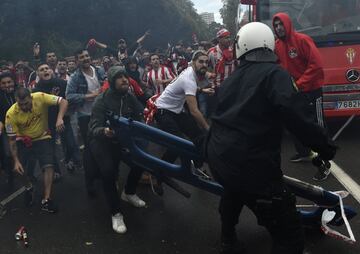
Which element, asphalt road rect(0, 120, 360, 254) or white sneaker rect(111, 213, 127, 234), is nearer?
asphalt road rect(0, 120, 360, 254)

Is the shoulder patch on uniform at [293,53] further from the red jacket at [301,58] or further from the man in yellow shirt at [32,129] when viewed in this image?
the man in yellow shirt at [32,129]

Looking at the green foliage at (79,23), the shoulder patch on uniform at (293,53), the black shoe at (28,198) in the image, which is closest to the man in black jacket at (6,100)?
the black shoe at (28,198)

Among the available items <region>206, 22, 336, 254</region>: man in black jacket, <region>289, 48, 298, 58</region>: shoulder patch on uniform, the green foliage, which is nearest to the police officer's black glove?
<region>206, 22, 336, 254</region>: man in black jacket

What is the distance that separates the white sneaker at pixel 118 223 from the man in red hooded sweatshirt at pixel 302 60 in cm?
A: 232

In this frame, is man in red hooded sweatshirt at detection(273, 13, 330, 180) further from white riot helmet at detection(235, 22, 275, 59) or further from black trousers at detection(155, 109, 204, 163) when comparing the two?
white riot helmet at detection(235, 22, 275, 59)

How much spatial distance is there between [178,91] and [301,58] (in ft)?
5.32

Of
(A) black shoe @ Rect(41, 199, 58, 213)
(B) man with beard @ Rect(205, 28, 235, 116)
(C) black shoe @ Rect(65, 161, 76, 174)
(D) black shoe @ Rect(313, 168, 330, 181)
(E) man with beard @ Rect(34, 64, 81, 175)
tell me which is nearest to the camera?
(A) black shoe @ Rect(41, 199, 58, 213)

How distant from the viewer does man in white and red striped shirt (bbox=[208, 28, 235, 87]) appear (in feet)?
26.6

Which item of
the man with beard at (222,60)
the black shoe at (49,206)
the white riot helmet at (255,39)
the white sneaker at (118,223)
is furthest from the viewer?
the man with beard at (222,60)

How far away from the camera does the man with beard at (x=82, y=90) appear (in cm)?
627

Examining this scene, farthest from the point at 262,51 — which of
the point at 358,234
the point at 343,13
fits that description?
the point at 343,13

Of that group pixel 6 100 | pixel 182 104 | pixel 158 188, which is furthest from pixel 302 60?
pixel 6 100

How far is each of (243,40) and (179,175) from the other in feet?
5.08

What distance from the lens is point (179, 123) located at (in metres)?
5.19
